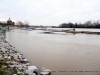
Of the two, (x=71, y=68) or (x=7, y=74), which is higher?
(x=7, y=74)

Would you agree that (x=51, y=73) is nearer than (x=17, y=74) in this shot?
No

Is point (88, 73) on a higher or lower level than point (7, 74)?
lower

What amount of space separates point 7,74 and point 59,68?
11.0ft

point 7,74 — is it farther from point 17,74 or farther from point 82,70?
point 82,70

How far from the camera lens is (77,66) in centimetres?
840

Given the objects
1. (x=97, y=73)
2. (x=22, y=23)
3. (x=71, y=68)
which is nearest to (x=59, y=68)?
(x=71, y=68)

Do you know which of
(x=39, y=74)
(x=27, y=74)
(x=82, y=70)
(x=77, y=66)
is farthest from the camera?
(x=77, y=66)

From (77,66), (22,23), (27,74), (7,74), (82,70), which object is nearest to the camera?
(7,74)

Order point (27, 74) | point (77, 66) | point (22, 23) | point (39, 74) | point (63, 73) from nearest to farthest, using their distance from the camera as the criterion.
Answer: point (27, 74), point (39, 74), point (63, 73), point (77, 66), point (22, 23)

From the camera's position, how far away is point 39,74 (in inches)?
263

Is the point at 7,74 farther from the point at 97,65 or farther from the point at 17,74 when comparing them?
the point at 97,65

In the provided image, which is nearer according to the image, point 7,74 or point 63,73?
point 7,74

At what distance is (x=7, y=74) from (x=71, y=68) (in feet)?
13.0

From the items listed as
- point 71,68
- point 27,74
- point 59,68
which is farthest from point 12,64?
point 71,68
